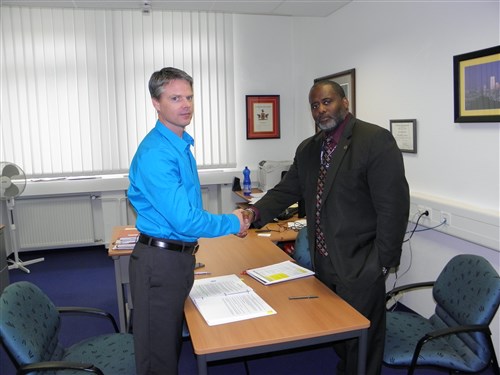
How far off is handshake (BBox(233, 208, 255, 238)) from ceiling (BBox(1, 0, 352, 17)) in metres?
2.65

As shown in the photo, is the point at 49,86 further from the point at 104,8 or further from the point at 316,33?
the point at 316,33

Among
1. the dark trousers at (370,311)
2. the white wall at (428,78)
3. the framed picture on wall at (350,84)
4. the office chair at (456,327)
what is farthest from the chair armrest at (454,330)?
the framed picture on wall at (350,84)

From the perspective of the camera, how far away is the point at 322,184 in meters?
2.18

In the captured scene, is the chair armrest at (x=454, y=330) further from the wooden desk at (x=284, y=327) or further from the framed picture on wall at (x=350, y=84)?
the framed picture on wall at (x=350, y=84)

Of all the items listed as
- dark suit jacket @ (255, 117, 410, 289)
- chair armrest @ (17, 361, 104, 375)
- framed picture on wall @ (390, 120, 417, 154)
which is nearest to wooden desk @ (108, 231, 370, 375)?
dark suit jacket @ (255, 117, 410, 289)

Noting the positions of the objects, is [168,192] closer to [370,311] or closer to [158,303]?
[158,303]

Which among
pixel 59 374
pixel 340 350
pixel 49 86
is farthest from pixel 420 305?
pixel 49 86

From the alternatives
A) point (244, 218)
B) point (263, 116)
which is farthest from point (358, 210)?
point (263, 116)

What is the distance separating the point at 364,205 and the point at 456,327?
0.67 metres

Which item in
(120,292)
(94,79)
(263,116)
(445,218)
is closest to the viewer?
(445,218)

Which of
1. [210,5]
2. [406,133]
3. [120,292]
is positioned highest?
[210,5]

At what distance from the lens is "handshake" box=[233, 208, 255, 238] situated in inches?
81.7

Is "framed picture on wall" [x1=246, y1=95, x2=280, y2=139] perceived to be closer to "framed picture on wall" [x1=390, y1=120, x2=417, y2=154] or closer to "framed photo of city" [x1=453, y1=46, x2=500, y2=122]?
"framed picture on wall" [x1=390, y1=120, x2=417, y2=154]

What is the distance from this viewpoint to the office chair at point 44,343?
1.64 metres
